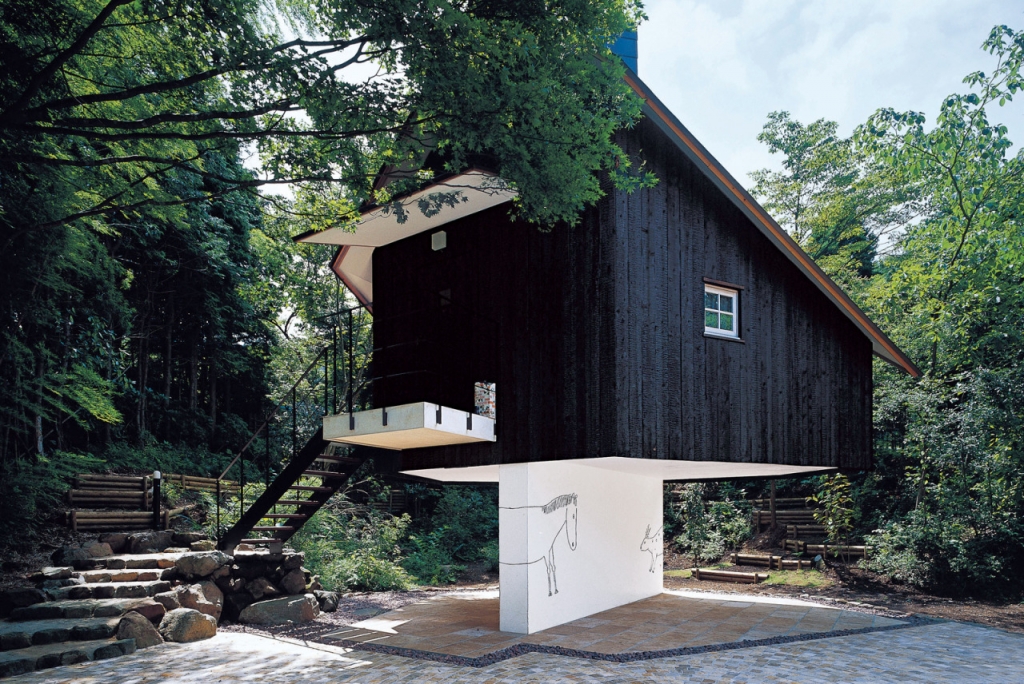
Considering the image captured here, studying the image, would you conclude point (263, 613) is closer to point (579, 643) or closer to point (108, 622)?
point (108, 622)

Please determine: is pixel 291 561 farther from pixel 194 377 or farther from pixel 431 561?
pixel 194 377

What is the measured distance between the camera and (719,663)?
8258 millimetres

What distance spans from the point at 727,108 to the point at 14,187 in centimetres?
1341

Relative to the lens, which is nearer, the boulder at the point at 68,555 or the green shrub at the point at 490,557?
the boulder at the point at 68,555

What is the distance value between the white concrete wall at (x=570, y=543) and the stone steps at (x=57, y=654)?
478 cm

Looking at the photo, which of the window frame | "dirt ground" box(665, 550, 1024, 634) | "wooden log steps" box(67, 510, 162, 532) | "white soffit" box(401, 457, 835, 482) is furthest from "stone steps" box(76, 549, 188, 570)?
"dirt ground" box(665, 550, 1024, 634)

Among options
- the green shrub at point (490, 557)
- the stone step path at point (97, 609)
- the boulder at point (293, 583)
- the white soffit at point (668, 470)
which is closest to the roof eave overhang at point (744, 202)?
the white soffit at point (668, 470)

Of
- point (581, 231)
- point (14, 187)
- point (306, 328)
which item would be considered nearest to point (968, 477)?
point (581, 231)

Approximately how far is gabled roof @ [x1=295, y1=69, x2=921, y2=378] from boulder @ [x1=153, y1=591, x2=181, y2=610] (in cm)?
545

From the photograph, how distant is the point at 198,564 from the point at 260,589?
108cm

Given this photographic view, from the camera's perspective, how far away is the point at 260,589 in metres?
11.8

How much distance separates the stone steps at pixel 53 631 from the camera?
28.6 feet

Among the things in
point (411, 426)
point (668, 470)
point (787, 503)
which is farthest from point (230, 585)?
point (787, 503)

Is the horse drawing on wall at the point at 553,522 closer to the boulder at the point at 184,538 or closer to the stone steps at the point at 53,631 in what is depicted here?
the stone steps at the point at 53,631
